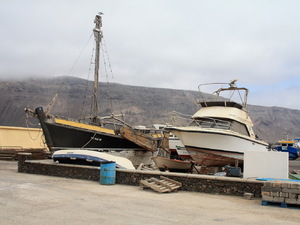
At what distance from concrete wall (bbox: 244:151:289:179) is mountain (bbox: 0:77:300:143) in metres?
Result: 77.8

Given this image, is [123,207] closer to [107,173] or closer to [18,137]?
[107,173]

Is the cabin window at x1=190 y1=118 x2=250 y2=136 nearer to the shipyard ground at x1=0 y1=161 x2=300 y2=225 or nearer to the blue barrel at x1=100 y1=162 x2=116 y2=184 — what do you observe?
the blue barrel at x1=100 y1=162 x2=116 y2=184

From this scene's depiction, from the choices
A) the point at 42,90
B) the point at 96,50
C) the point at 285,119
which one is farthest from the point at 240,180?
the point at 285,119

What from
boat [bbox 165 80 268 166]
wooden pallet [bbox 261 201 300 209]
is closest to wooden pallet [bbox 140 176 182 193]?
wooden pallet [bbox 261 201 300 209]

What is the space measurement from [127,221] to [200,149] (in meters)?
11.3

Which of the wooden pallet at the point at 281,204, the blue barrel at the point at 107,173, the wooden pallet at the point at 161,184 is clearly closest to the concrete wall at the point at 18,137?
the blue barrel at the point at 107,173

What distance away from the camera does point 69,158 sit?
13.2 meters

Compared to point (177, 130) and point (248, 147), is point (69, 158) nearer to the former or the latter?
point (177, 130)

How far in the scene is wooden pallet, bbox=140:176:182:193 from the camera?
9.20 meters

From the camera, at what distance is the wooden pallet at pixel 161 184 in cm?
920

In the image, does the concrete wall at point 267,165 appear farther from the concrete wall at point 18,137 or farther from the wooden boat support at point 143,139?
the concrete wall at point 18,137

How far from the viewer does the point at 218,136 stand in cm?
1622

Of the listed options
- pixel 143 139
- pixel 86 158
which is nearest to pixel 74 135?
pixel 143 139

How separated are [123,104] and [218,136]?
88.3 meters
